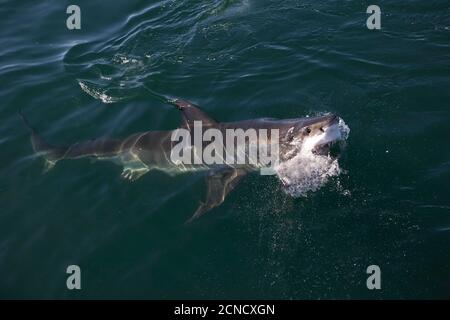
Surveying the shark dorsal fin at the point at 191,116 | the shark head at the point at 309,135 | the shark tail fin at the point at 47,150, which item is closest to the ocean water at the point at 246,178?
the shark tail fin at the point at 47,150

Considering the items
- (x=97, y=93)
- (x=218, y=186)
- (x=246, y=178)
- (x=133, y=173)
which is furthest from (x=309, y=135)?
(x=97, y=93)

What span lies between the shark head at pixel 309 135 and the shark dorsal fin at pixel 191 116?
145cm

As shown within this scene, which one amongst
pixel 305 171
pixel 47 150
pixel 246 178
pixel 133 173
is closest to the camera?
pixel 305 171

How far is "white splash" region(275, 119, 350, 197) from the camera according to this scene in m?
7.78

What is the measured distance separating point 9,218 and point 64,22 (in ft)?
26.7

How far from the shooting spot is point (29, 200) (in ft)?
28.9

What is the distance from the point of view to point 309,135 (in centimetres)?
745

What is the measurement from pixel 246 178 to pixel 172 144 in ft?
5.08

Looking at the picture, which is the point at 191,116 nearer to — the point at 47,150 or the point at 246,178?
the point at 246,178

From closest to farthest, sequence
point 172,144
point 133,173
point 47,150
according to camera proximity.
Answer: point 172,144
point 133,173
point 47,150

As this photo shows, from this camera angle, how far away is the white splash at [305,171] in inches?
306

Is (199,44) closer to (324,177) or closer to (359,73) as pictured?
(359,73)

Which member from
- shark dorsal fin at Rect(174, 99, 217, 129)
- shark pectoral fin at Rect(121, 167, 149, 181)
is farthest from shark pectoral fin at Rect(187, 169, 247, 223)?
shark pectoral fin at Rect(121, 167, 149, 181)

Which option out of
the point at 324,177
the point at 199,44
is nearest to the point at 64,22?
the point at 199,44
